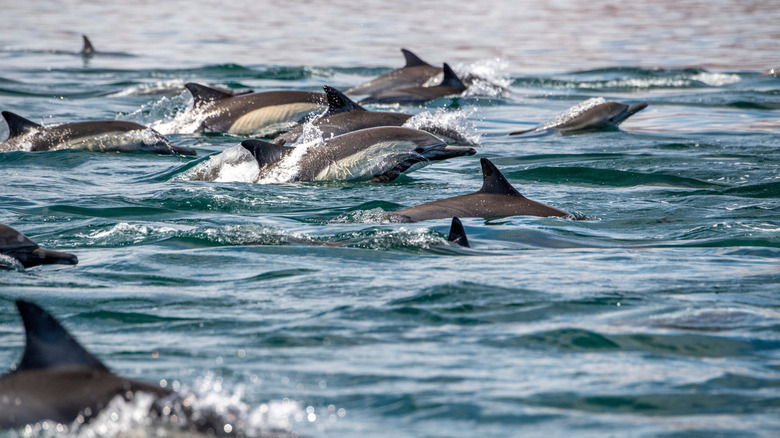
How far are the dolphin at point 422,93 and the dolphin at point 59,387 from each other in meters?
11.8

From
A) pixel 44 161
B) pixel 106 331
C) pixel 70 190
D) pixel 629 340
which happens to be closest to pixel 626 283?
pixel 629 340

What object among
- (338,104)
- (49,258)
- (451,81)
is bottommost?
(49,258)

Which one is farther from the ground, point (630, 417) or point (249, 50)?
point (249, 50)

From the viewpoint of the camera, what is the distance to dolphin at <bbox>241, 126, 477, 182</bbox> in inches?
360

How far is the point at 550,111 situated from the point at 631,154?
4.72 m

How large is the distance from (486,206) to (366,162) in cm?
194

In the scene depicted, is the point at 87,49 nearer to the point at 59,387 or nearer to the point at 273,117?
the point at 273,117

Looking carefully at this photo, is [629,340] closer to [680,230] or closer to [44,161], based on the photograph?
[680,230]

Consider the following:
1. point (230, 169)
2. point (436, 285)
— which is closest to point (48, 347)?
point (436, 285)

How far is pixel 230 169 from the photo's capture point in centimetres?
967

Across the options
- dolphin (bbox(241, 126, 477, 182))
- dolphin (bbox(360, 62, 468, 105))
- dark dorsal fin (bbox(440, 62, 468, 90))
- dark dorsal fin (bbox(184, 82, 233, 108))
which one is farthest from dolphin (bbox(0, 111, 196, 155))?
dark dorsal fin (bbox(440, 62, 468, 90))

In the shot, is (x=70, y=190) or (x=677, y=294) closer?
(x=677, y=294)

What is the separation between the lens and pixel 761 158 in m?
11.1

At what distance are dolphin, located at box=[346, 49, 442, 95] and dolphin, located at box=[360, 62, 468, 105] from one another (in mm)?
362
